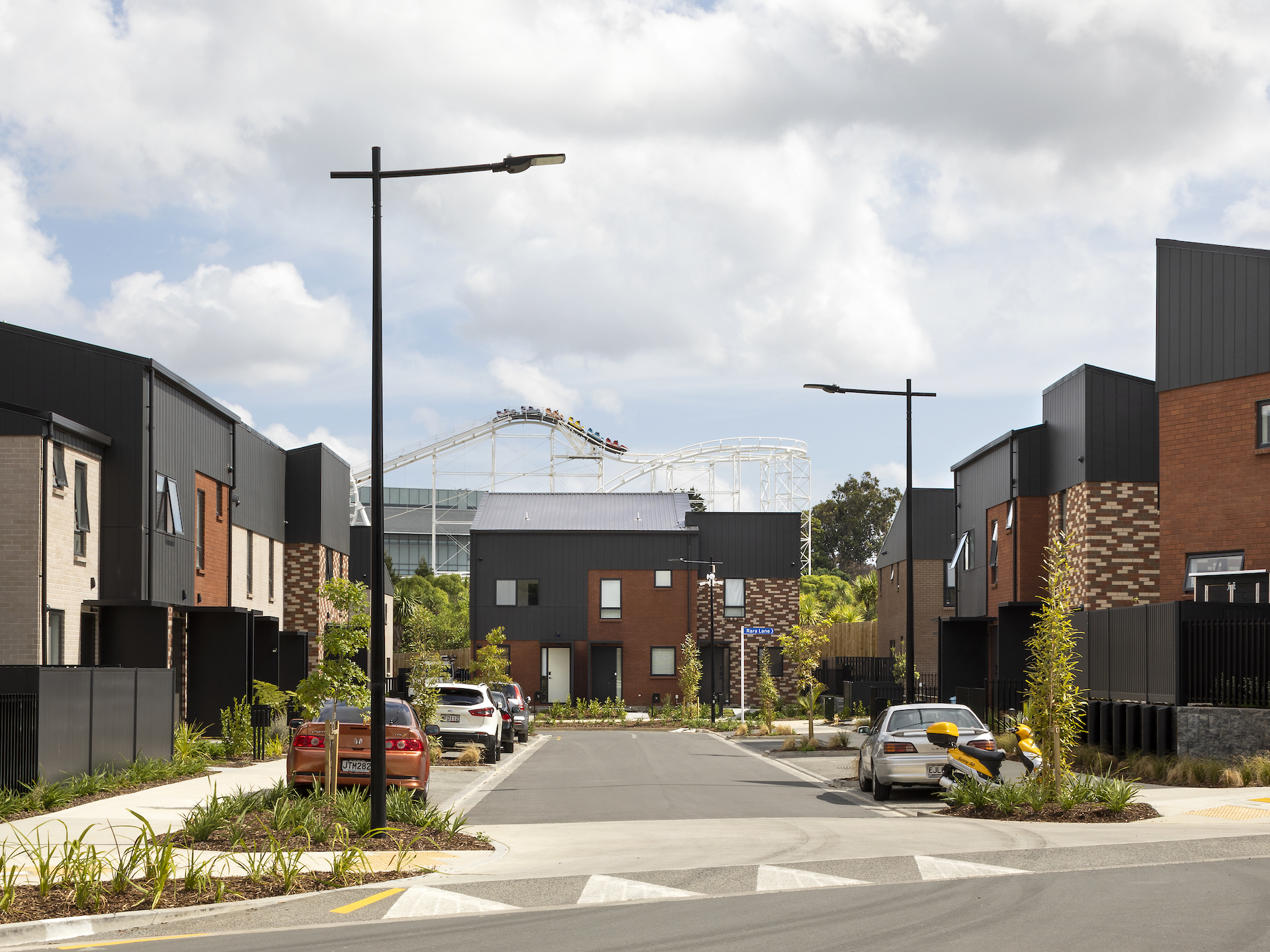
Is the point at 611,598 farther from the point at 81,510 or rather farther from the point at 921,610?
the point at 81,510

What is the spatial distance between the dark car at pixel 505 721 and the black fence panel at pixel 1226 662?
16237 millimetres

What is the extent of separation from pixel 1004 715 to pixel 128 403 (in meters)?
20.8

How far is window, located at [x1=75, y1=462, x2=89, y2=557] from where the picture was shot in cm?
2752

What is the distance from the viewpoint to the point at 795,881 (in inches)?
480

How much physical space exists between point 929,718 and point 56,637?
16790 millimetres

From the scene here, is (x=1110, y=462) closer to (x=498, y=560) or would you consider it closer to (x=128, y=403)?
(x=128, y=403)

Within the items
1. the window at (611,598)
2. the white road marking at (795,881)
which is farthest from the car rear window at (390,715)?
the window at (611,598)

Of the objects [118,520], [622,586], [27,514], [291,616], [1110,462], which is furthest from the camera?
[622,586]

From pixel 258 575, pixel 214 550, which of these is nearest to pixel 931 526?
pixel 258 575

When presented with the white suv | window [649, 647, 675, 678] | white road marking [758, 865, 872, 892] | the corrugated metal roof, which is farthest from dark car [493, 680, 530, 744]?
white road marking [758, 865, 872, 892]

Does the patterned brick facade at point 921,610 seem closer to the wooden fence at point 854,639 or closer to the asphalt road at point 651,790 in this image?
the wooden fence at point 854,639

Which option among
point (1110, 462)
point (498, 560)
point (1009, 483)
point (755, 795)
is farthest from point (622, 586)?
point (755, 795)

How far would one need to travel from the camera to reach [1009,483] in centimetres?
3872

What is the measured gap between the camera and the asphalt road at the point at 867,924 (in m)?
9.31
